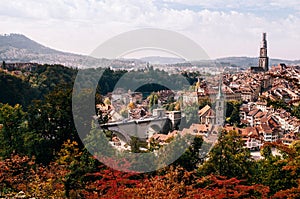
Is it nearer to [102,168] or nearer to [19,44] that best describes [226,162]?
[102,168]

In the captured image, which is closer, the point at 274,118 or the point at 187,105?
the point at 187,105

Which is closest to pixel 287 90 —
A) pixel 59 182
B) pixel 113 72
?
pixel 113 72

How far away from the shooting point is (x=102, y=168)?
652 cm

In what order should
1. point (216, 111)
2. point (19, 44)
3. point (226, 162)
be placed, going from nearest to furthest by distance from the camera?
point (226, 162) < point (216, 111) < point (19, 44)

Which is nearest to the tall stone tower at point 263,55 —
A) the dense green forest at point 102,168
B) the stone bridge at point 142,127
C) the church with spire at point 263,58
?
the church with spire at point 263,58

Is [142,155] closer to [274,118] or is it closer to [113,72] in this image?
[274,118]

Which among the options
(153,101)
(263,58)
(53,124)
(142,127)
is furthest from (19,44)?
(53,124)

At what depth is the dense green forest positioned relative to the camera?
5016 millimetres

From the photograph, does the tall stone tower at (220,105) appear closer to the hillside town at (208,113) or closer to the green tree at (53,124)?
the hillside town at (208,113)

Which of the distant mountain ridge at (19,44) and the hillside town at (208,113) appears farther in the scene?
the distant mountain ridge at (19,44)

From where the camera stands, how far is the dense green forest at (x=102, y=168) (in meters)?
5.02

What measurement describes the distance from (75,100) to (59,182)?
10.6 ft

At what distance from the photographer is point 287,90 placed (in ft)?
107

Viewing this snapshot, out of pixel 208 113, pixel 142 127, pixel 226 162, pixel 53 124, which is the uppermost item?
pixel 53 124
